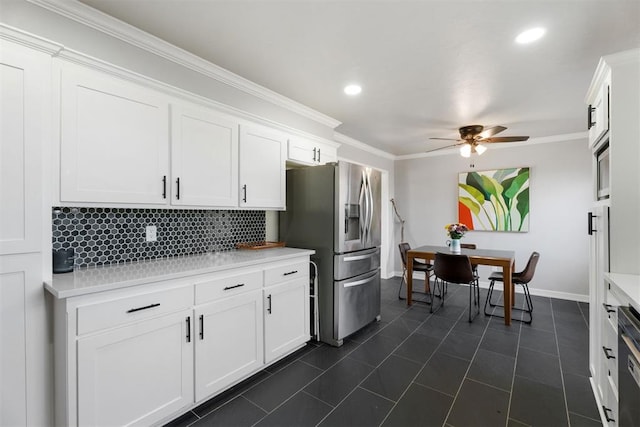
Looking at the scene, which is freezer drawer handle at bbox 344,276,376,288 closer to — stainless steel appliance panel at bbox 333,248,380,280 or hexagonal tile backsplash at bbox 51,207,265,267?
stainless steel appliance panel at bbox 333,248,380,280

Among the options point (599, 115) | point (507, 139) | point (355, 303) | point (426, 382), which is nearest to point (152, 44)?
point (355, 303)

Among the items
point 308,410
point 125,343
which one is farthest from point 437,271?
point 125,343

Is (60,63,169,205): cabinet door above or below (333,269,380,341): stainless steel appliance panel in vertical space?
above

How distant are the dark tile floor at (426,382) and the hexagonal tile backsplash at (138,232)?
117 cm

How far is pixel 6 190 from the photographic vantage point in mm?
1421

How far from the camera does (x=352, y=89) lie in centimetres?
282

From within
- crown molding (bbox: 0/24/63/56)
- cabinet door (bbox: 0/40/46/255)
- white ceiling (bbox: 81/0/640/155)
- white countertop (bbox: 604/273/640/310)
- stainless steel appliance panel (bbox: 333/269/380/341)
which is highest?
white ceiling (bbox: 81/0/640/155)

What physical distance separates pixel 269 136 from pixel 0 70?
1780 millimetres

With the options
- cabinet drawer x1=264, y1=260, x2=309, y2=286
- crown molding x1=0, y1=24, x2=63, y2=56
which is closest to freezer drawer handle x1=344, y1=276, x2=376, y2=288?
cabinet drawer x1=264, y1=260, x2=309, y2=286

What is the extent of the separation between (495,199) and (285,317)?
414 cm

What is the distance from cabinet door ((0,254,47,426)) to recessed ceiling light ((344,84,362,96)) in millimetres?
2627

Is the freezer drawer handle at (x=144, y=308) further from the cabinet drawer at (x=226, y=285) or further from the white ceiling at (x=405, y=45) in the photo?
the white ceiling at (x=405, y=45)

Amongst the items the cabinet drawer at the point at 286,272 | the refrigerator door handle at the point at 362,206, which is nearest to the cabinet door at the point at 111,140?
the cabinet drawer at the point at 286,272

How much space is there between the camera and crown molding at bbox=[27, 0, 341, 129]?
1.65m
